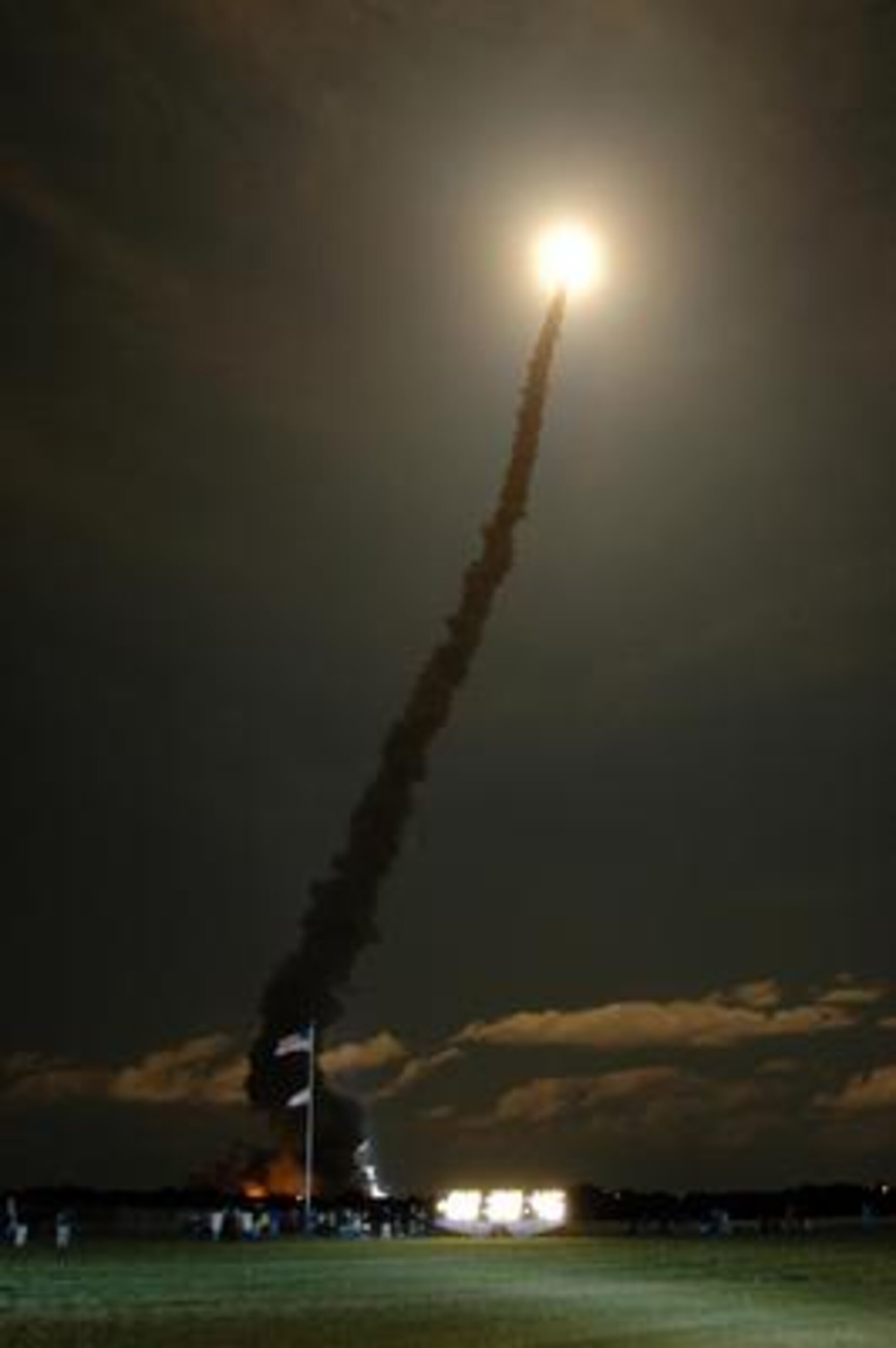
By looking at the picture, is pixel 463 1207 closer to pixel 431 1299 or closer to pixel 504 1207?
pixel 504 1207

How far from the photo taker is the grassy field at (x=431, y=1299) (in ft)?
108

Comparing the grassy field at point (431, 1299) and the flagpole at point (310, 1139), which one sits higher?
the flagpole at point (310, 1139)

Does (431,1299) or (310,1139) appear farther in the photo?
(310,1139)

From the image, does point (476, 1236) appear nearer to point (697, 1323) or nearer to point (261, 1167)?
point (261, 1167)

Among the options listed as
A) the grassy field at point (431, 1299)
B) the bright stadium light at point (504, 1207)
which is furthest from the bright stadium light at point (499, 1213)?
the grassy field at point (431, 1299)

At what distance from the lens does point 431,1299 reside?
4253 cm

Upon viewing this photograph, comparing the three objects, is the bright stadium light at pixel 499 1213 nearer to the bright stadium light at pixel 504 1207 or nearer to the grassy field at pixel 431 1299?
the bright stadium light at pixel 504 1207

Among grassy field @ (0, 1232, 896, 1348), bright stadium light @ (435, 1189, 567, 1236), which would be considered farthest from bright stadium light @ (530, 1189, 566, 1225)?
grassy field @ (0, 1232, 896, 1348)

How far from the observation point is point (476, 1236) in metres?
90.4

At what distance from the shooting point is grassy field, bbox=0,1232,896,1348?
33.0 m

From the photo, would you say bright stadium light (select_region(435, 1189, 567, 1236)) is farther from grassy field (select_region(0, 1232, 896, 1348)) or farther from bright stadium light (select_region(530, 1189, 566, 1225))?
grassy field (select_region(0, 1232, 896, 1348))

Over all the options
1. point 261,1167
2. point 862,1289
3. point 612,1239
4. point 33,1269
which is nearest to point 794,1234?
point 612,1239

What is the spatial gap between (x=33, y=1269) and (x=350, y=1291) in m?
10.9

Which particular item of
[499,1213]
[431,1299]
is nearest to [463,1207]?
[499,1213]
